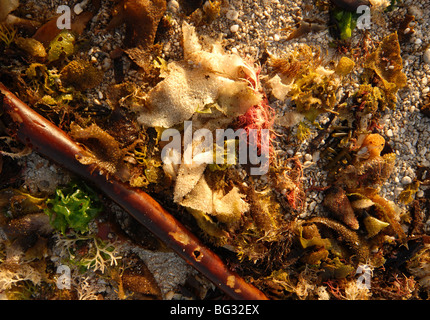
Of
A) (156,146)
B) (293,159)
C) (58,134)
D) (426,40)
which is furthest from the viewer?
(426,40)

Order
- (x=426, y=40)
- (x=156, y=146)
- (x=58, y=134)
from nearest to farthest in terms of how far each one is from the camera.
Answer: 1. (x=58, y=134)
2. (x=156, y=146)
3. (x=426, y=40)

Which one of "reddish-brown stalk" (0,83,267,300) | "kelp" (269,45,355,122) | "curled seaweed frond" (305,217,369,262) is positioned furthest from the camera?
"curled seaweed frond" (305,217,369,262)

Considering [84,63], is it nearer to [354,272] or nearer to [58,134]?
[58,134]

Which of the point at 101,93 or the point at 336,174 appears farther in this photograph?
the point at 336,174

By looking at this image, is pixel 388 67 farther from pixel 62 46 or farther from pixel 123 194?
pixel 62 46

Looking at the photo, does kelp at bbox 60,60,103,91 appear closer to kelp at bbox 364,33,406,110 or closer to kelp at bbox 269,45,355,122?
kelp at bbox 269,45,355,122

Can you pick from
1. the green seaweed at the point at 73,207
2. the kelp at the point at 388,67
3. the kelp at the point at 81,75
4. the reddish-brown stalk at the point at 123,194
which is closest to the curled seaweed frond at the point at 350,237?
the reddish-brown stalk at the point at 123,194

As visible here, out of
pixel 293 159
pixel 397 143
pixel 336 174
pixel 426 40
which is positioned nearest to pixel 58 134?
pixel 293 159

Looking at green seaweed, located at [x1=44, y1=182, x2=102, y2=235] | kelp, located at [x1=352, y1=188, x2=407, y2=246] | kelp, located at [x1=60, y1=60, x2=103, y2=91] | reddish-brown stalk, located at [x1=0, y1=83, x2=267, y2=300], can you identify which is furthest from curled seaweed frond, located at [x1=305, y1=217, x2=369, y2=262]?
kelp, located at [x1=60, y1=60, x2=103, y2=91]
